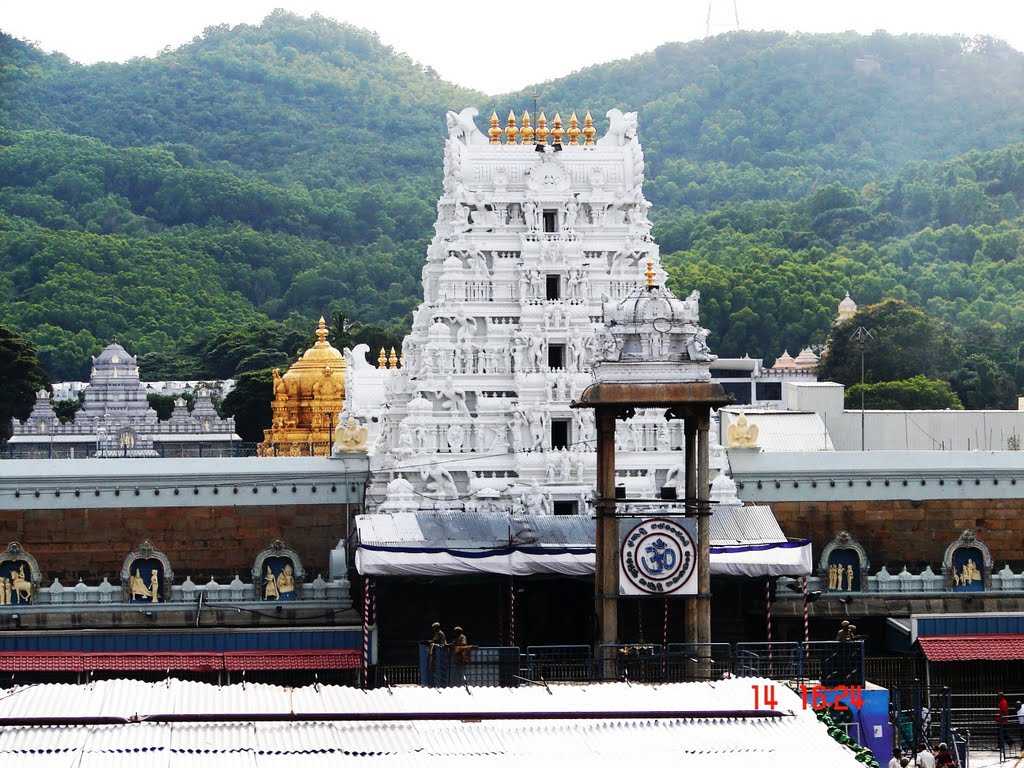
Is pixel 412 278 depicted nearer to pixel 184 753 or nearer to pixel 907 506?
pixel 907 506

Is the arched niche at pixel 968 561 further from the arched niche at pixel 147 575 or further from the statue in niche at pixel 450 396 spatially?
the arched niche at pixel 147 575

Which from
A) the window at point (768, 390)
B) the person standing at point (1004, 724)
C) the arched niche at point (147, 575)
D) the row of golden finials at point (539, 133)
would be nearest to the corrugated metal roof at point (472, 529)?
the arched niche at point (147, 575)

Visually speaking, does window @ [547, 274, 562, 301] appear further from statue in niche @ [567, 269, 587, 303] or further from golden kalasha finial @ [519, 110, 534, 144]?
golden kalasha finial @ [519, 110, 534, 144]

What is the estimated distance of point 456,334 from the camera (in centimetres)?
5153

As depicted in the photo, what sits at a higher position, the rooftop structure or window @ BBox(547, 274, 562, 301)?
window @ BBox(547, 274, 562, 301)

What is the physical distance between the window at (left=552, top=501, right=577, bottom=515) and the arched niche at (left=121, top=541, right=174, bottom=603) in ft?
25.4

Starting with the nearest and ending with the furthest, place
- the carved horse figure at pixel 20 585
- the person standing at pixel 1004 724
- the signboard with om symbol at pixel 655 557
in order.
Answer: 1. the signboard with om symbol at pixel 655 557
2. the person standing at pixel 1004 724
3. the carved horse figure at pixel 20 585

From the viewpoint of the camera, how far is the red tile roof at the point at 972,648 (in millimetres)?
44969

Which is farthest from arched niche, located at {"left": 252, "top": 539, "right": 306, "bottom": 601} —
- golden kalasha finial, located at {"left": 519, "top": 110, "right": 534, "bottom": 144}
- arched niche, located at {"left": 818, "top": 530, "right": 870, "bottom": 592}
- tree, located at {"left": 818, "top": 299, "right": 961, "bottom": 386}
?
tree, located at {"left": 818, "top": 299, "right": 961, "bottom": 386}

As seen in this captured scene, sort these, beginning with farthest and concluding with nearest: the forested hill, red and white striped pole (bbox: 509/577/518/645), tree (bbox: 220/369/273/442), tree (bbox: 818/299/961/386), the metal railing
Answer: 1. the forested hill
2. tree (bbox: 818/299/961/386)
3. tree (bbox: 220/369/273/442)
4. red and white striped pole (bbox: 509/577/518/645)
5. the metal railing

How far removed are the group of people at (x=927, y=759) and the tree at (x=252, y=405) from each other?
7702cm

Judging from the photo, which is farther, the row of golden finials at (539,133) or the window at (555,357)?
the row of golden finials at (539,133)

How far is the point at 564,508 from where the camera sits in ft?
162

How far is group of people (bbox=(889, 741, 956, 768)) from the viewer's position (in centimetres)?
3219
